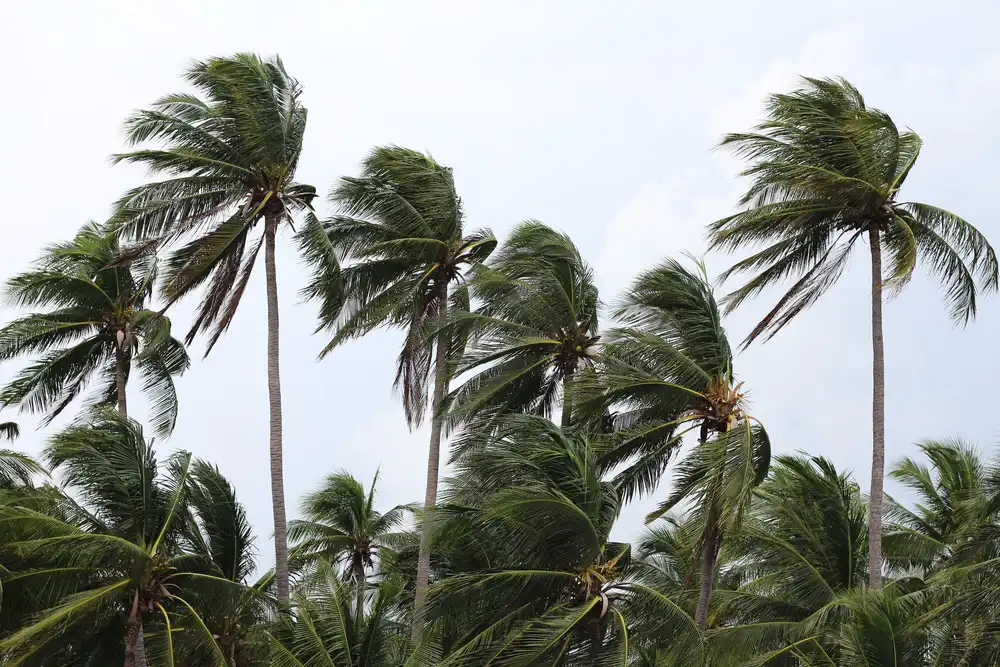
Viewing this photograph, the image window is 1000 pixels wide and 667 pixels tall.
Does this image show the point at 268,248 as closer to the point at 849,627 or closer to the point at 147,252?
the point at 147,252

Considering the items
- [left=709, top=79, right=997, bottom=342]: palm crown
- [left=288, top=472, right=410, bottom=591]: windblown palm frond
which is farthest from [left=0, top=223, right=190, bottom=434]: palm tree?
[left=709, top=79, right=997, bottom=342]: palm crown

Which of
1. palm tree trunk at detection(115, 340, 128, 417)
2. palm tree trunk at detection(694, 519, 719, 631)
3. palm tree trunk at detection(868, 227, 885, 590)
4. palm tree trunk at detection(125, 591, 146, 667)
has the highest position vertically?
palm tree trunk at detection(115, 340, 128, 417)

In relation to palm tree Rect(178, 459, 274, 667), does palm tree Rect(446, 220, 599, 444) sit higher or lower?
higher

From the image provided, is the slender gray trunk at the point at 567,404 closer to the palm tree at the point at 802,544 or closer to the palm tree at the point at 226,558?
the palm tree at the point at 802,544

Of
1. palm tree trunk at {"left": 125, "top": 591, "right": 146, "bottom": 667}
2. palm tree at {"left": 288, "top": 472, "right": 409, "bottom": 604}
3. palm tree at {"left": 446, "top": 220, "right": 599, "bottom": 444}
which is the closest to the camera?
palm tree trunk at {"left": 125, "top": 591, "right": 146, "bottom": 667}

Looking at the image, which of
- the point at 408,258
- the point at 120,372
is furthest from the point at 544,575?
the point at 120,372

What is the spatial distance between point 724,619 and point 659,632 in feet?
24.1

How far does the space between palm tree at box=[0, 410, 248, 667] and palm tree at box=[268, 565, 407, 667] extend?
141 centimetres

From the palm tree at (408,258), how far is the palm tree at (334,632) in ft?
17.6

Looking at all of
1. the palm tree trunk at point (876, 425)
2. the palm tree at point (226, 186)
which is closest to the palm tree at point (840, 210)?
the palm tree trunk at point (876, 425)

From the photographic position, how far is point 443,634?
21750mm

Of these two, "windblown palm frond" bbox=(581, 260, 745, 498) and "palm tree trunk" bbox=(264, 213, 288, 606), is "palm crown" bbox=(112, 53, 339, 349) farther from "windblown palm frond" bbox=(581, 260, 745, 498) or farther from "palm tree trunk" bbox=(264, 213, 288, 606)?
"windblown palm frond" bbox=(581, 260, 745, 498)

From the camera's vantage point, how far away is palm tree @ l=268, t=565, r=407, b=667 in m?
20.9

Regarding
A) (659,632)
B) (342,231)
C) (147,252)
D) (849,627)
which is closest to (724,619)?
(659,632)
